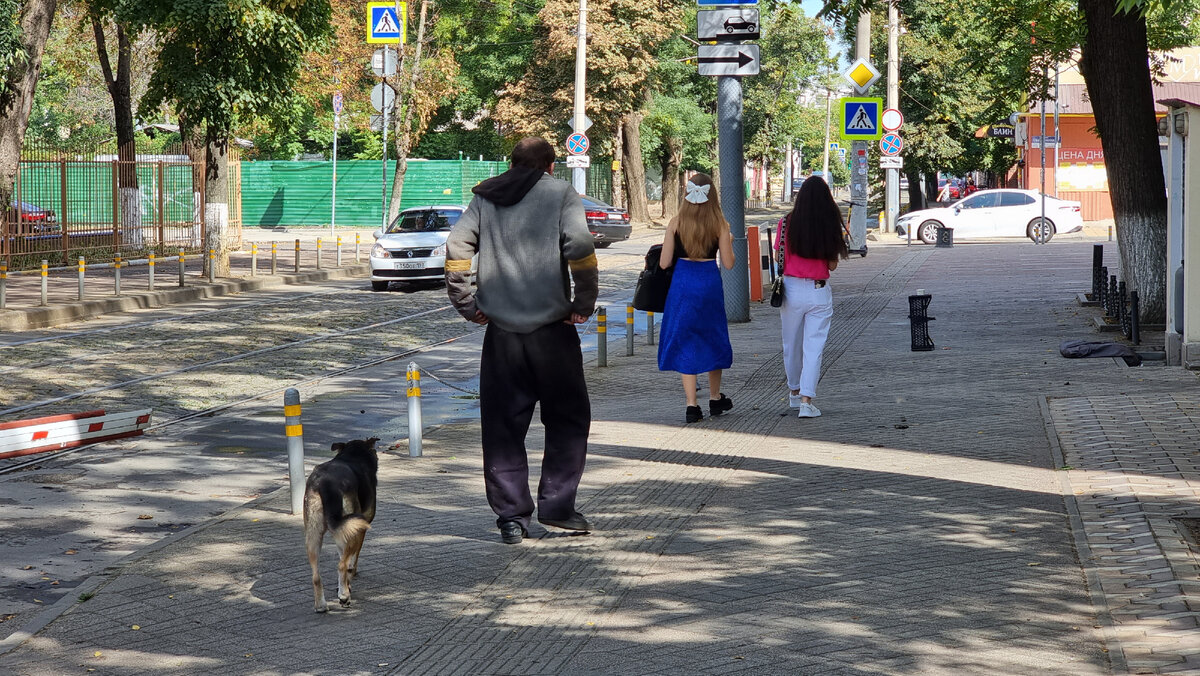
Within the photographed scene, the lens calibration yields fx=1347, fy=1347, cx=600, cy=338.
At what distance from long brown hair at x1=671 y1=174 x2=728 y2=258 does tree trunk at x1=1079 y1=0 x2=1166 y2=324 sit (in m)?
6.34

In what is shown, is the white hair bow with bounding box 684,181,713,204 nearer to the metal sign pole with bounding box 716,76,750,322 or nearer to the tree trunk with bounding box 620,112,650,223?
the metal sign pole with bounding box 716,76,750,322

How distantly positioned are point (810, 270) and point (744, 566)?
4.37 metres

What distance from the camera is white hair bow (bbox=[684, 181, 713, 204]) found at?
31.5ft

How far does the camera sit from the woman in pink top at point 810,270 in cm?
986

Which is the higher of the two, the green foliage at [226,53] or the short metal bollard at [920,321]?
the green foliage at [226,53]

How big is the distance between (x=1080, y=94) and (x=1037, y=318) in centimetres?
3411

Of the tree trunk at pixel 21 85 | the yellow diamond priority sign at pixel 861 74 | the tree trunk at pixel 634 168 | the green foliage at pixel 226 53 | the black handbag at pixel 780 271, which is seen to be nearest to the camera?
the black handbag at pixel 780 271

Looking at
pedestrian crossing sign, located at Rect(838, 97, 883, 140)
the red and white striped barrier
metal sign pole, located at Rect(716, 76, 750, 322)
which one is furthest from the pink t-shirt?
pedestrian crossing sign, located at Rect(838, 97, 883, 140)

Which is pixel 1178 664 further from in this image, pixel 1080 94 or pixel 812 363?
pixel 1080 94

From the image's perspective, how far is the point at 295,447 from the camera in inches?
283

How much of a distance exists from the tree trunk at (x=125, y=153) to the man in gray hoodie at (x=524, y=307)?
24.7 m

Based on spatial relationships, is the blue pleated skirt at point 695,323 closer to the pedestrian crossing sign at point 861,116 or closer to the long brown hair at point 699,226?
the long brown hair at point 699,226

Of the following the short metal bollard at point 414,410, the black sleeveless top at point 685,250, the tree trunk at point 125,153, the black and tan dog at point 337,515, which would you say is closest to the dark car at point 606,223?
the tree trunk at point 125,153

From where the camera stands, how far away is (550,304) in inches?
243
